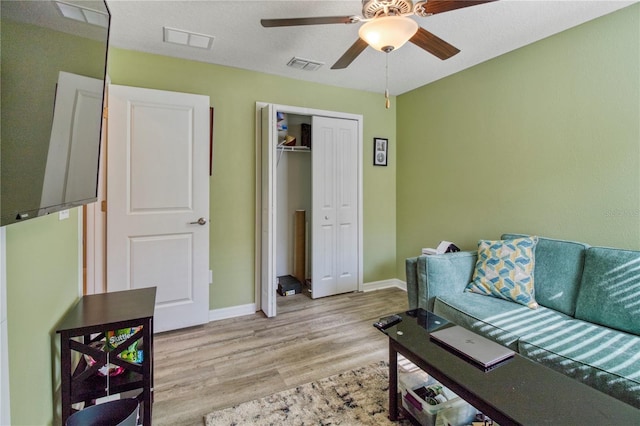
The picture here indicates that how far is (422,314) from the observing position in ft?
6.03

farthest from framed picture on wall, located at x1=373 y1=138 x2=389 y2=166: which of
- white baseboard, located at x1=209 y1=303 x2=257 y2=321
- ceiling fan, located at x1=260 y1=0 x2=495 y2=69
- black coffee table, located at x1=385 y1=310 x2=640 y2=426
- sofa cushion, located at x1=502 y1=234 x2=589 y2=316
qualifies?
black coffee table, located at x1=385 y1=310 x2=640 y2=426

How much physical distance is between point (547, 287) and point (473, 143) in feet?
4.86

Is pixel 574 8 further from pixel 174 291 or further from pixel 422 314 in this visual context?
pixel 174 291

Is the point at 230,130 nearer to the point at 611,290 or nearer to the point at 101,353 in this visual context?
the point at 101,353

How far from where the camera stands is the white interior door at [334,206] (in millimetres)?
3402

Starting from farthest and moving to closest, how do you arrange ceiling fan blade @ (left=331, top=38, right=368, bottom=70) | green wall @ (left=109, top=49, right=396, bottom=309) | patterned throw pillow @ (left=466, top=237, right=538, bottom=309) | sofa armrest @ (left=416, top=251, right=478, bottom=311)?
green wall @ (left=109, top=49, right=396, bottom=309) < sofa armrest @ (left=416, top=251, right=478, bottom=311) < patterned throw pillow @ (left=466, top=237, right=538, bottom=309) < ceiling fan blade @ (left=331, top=38, right=368, bottom=70)

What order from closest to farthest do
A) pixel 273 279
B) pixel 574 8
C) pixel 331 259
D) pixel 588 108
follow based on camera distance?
pixel 574 8 → pixel 588 108 → pixel 273 279 → pixel 331 259

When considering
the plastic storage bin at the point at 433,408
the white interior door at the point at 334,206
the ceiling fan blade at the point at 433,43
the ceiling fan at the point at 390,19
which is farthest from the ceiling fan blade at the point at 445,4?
the white interior door at the point at 334,206

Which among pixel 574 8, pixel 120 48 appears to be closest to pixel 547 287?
pixel 574 8

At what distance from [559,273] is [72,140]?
276cm

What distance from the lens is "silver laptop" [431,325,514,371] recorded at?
129 centimetres

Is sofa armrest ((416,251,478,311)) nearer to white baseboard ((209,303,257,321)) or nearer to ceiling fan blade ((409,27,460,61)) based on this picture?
ceiling fan blade ((409,27,460,61))

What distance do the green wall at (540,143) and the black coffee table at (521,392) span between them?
1449 mm

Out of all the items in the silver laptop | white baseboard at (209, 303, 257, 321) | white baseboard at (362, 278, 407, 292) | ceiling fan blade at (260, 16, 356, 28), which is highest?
ceiling fan blade at (260, 16, 356, 28)
